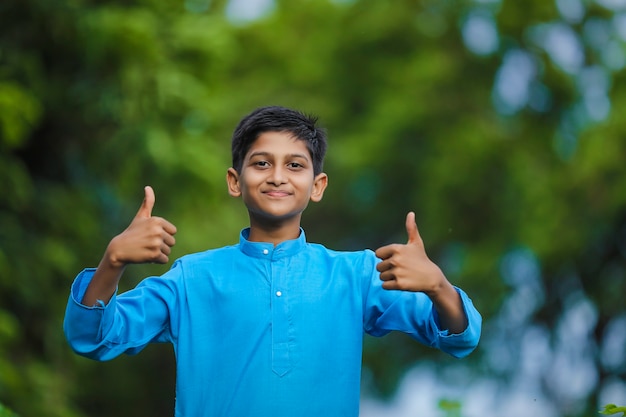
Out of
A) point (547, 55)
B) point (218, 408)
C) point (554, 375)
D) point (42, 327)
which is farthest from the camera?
point (547, 55)

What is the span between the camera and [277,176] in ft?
11.2

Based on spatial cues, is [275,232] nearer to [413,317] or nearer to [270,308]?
[270,308]

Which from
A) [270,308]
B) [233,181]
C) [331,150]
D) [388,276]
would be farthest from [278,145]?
[331,150]

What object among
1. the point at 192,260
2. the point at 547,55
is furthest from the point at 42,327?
the point at 547,55

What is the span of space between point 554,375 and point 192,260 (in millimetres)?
12209

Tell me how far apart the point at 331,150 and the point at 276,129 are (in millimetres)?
16789

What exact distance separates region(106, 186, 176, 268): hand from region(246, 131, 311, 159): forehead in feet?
1.65

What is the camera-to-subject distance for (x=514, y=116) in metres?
16.8

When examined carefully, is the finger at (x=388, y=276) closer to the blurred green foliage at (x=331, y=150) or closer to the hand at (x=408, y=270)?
the hand at (x=408, y=270)

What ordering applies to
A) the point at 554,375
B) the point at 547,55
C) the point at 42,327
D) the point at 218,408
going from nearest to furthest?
the point at 218,408, the point at 42,327, the point at 554,375, the point at 547,55

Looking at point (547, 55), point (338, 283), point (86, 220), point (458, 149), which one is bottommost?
point (338, 283)

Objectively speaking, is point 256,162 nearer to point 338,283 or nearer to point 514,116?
point 338,283

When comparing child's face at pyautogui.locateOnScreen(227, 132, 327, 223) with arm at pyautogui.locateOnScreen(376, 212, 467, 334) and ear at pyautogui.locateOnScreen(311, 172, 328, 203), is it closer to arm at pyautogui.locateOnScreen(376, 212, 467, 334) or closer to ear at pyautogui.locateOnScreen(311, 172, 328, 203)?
ear at pyautogui.locateOnScreen(311, 172, 328, 203)

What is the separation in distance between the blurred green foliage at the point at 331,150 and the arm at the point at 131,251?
5185mm
